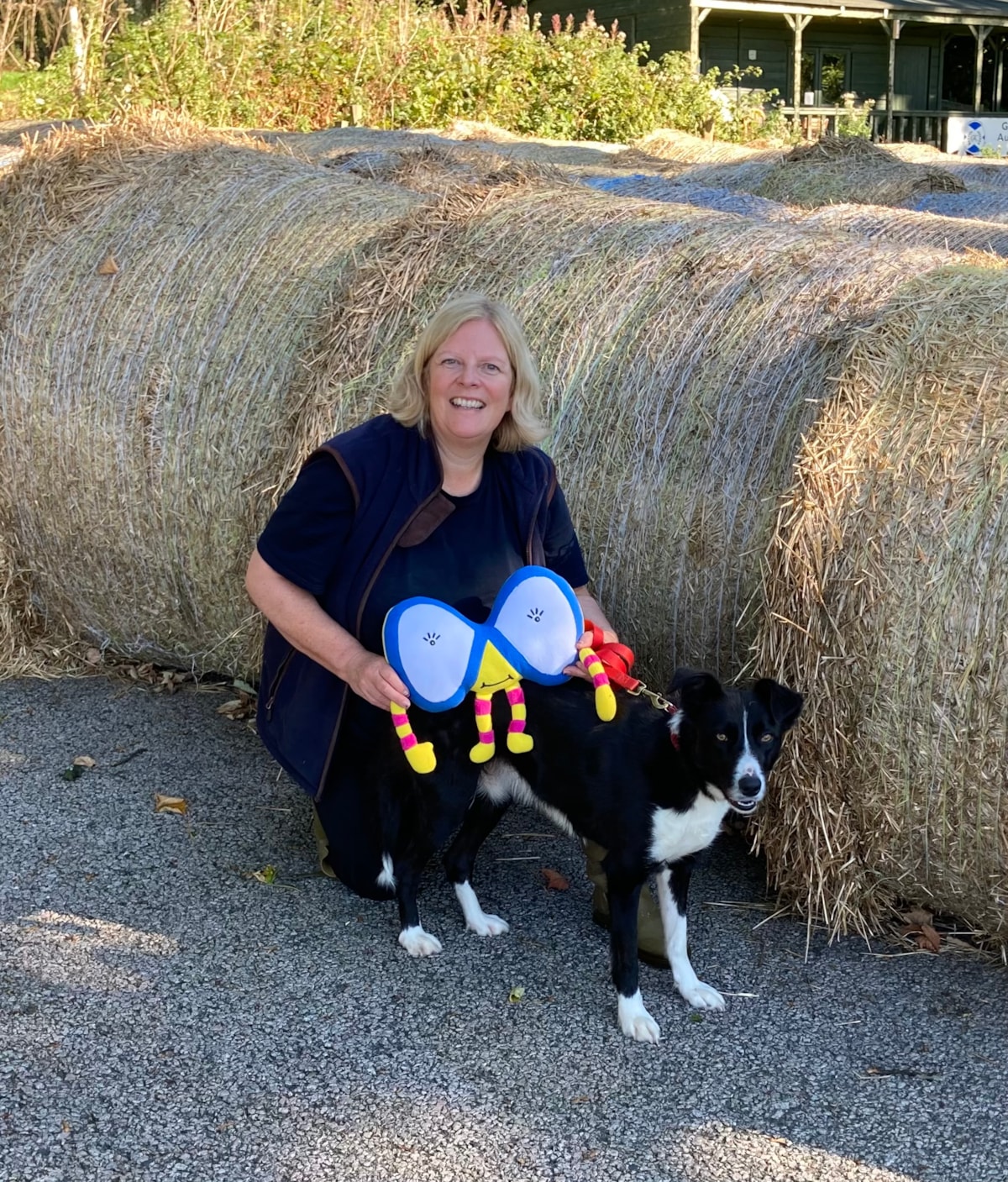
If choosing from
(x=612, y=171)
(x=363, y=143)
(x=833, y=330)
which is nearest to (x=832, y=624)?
(x=833, y=330)

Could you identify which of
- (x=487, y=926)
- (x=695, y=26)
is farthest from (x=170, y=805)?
(x=695, y=26)

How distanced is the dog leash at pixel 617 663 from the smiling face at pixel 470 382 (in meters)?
0.68

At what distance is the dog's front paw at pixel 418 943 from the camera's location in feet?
12.4

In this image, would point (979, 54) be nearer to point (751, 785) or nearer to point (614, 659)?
point (614, 659)

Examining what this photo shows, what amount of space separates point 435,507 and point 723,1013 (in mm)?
1602

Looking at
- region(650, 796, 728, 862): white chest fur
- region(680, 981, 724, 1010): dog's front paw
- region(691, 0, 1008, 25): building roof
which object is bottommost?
region(680, 981, 724, 1010): dog's front paw

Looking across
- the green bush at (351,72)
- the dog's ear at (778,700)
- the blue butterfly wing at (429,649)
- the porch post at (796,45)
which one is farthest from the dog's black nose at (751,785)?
the porch post at (796,45)

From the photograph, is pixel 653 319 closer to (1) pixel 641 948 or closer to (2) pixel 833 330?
(2) pixel 833 330

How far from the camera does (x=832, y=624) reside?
3.59 m

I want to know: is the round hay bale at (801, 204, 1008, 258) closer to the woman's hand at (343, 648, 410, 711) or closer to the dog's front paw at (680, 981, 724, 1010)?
the woman's hand at (343, 648, 410, 711)

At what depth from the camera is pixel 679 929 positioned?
3.61 m

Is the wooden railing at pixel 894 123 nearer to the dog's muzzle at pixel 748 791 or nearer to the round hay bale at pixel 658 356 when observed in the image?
the round hay bale at pixel 658 356

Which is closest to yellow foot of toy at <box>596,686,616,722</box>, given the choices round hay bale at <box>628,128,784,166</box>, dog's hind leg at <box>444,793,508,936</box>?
dog's hind leg at <box>444,793,508,936</box>

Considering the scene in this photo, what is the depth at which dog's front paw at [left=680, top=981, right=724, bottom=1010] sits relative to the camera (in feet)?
11.6
